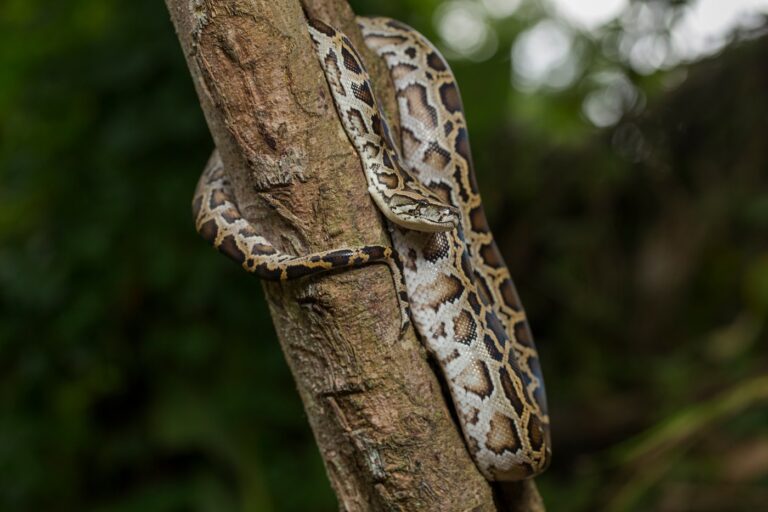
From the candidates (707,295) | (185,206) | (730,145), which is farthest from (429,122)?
(707,295)

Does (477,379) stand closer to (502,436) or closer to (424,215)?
(502,436)

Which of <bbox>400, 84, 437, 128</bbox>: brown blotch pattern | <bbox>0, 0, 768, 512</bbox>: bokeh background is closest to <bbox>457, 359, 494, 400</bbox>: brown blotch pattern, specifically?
<bbox>400, 84, 437, 128</bbox>: brown blotch pattern

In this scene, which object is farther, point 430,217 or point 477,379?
point 477,379

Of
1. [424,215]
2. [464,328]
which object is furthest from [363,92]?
[464,328]

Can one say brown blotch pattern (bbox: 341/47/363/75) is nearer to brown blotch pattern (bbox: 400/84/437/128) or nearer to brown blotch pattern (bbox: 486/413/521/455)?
brown blotch pattern (bbox: 400/84/437/128)

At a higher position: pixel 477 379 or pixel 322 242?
pixel 322 242

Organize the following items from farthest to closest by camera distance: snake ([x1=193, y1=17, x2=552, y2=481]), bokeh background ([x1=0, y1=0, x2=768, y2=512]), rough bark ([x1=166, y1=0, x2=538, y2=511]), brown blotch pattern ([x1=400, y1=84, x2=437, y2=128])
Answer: bokeh background ([x1=0, y1=0, x2=768, y2=512])
brown blotch pattern ([x1=400, y1=84, x2=437, y2=128])
snake ([x1=193, y1=17, x2=552, y2=481])
rough bark ([x1=166, y1=0, x2=538, y2=511])

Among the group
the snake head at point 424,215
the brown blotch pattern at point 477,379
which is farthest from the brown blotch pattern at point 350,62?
the brown blotch pattern at point 477,379
